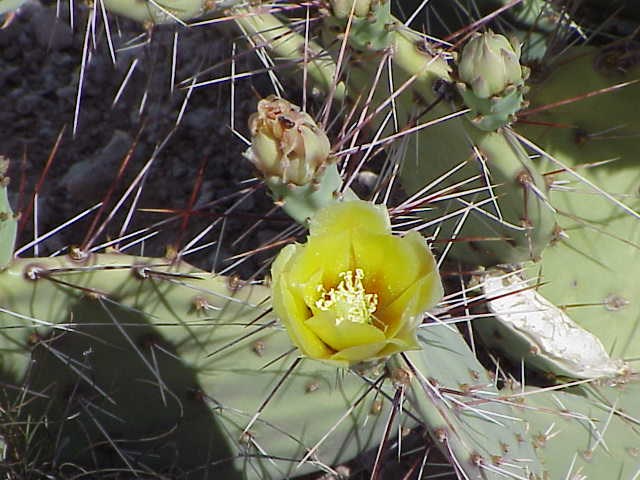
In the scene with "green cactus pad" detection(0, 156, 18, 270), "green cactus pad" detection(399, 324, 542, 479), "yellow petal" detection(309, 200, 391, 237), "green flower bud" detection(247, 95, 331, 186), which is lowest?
"green cactus pad" detection(399, 324, 542, 479)

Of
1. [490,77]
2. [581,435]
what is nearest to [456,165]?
[490,77]

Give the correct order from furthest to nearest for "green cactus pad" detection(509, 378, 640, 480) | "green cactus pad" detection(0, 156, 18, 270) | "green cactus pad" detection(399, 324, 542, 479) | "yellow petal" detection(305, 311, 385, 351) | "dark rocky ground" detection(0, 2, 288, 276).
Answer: "dark rocky ground" detection(0, 2, 288, 276) < "green cactus pad" detection(509, 378, 640, 480) < "green cactus pad" detection(0, 156, 18, 270) < "green cactus pad" detection(399, 324, 542, 479) < "yellow petal" detection(305, 311, 385, 351)

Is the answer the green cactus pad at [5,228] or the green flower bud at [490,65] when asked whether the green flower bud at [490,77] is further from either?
the green cactus pad at [5,228]

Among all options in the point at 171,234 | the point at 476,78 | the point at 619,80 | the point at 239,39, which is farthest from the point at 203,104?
the point at 476,78

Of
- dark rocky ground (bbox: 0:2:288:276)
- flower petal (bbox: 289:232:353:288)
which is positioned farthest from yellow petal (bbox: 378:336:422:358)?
dark rocky ground (bbox: 0:2:288:276)

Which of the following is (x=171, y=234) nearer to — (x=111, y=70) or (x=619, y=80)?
(x=111, y=70)

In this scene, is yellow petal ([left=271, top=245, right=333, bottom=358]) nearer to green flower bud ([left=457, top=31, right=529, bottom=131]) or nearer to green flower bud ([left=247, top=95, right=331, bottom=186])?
green flower bud ([left=247, top=95, right=331, bottom=186])
